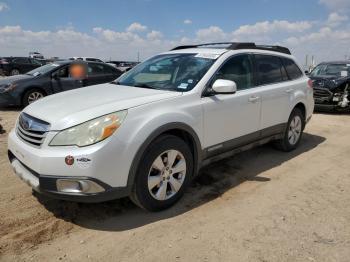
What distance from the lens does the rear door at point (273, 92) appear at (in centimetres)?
534

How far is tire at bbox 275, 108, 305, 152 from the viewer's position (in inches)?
240

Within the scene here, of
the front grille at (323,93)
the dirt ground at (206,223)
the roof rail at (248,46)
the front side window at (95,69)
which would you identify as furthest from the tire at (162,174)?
the front side window at (95,69)

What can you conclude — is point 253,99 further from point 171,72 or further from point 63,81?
point 63,81

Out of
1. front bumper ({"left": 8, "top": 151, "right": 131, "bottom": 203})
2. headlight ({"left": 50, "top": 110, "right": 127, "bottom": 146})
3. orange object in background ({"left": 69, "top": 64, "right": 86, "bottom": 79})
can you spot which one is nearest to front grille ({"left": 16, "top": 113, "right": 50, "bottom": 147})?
headlight ({"left": 50, "top": 110, "right": 127, "bottom": 146})

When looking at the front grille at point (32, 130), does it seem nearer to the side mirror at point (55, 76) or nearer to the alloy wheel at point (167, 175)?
the alloy wheel at point (167, 175)

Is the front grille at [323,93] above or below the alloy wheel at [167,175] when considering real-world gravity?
above

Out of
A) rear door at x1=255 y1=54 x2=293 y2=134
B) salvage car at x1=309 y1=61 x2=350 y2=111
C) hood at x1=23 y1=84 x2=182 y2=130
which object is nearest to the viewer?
hood at x1=23 y1=84 x2=182 y2=130

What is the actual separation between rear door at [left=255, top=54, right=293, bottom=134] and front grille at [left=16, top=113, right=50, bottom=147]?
3027 millimetres

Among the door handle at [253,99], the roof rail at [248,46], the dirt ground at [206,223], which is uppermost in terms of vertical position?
the roof rail at [248,46]

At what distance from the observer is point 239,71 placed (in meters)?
4.96

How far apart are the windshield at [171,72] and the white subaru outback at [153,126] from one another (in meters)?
0.01

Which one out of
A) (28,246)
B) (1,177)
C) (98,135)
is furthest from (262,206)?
(1,177)

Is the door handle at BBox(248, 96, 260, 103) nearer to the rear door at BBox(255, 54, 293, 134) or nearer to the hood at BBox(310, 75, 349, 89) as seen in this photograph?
the rear door at BBox(255, 54, 293, 134)

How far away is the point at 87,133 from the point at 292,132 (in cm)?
404
